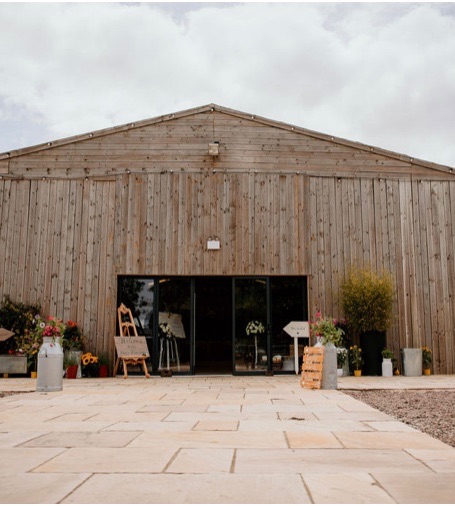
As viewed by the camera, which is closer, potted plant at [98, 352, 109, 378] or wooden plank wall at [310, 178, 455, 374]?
potted plant at [98, 352, 109, 378]

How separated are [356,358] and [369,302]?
1099 millimetres

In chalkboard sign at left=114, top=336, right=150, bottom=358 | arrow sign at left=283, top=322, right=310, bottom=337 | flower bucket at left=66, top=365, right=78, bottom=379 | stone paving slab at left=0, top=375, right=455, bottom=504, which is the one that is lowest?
flower bucket at left=66, top=365, right=78, bottom=379

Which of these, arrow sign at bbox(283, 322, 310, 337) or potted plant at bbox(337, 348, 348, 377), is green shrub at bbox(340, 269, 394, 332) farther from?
arrow sign at bbox(283, 322, 310, 337)

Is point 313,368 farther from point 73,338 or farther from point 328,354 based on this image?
point 73,338

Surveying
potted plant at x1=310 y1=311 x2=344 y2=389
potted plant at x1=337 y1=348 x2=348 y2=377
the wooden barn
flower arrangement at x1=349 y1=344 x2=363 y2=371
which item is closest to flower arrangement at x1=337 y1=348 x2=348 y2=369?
potted plant at x1=337 y1=348 x2=348 y2=377

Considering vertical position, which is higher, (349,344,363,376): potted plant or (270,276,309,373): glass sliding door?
(270,276,309,373): glass sliding door

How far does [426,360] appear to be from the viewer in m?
9.98

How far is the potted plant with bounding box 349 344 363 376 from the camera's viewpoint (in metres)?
9.81

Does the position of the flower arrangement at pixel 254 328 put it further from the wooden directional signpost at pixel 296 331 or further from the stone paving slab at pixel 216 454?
the stone paving slab at pixel 216 454

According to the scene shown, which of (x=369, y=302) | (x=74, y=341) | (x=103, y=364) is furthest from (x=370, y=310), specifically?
(x=74, y=341)

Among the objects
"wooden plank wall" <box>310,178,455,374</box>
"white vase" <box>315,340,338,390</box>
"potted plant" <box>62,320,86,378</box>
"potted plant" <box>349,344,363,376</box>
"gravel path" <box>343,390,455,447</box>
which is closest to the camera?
"gravel path" <box>343,390,455,447</box>

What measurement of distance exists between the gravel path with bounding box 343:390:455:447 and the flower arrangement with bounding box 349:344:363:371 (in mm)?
2711

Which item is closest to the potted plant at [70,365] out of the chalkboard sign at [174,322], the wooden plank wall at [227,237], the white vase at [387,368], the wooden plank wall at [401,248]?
the wooden plank wall at [227,237]

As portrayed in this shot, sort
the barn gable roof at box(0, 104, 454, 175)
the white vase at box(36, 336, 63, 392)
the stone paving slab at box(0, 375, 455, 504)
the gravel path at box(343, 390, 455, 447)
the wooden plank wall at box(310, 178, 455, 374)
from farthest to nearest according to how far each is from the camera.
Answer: the barn gable roof at box(0, 104, 454, 175) → the wooden plank wall at box(310, 178, 455, 374) → the white vase at box(36, 336, 63, 392) → the gravel path at box(343, 390, 455, 447) → the stone paving slab at box(0, 375, 455, 504)
